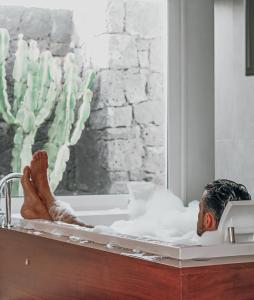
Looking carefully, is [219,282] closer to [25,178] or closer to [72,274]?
[72,274]

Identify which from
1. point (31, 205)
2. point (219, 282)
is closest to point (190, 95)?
point (31, 205)

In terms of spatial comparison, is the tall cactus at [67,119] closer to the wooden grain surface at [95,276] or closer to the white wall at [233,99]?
the white wall at [233,99]

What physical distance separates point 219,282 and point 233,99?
81.9 inches

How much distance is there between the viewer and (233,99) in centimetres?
384

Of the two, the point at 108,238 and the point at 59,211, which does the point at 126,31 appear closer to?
the point at 59,211

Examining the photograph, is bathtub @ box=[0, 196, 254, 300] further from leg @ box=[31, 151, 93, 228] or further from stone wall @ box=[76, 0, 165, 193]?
stone wall @ box=[76, 0, 165, 193]

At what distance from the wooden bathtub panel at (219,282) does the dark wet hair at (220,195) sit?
0.18m

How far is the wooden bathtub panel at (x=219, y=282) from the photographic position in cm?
182

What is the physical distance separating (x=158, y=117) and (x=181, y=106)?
143 mm

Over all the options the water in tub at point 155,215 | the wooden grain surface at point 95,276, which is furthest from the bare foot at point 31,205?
the water in tub at point 155,215

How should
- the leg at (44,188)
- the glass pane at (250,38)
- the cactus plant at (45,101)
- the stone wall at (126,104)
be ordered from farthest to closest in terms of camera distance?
1. the stone wall at (126,104)
2. the cactus plant at (45,101)
3. the glass pane at (250,38)
4. the leg at (44,188)

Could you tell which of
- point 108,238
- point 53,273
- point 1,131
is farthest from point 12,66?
point 108,238

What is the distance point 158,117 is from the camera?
4.38 m

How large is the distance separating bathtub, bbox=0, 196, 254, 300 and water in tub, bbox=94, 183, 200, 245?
37cm
